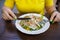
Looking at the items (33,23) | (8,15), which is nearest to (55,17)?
(33,23)

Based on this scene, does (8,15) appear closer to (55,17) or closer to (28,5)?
(28,5)

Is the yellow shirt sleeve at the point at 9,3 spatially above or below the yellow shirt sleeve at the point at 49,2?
above

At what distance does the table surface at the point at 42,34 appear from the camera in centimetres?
99

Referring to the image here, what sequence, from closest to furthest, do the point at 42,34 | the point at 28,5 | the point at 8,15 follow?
the point at 42,34
the point at 8,15
the point at 28,5

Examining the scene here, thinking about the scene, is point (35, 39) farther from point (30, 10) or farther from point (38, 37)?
point (30, 10)

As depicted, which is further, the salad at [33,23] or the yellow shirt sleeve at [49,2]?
the yellow shirt sleeve at [49,2]

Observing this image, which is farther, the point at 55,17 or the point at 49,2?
the point at 49,2

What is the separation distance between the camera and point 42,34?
1012mm

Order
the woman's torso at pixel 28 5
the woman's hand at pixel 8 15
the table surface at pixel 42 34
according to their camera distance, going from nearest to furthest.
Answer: the table surface at pixel 42 34 < the woman's hand at pixel 8 15 < the woman's torso at pixel 28 5

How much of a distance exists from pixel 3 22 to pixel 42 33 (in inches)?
12.3

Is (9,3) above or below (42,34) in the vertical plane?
above

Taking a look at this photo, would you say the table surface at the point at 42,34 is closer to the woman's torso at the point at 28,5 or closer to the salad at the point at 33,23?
the salad at the point at 33,23

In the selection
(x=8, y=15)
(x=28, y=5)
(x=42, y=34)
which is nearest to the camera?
(x=42, y=34)

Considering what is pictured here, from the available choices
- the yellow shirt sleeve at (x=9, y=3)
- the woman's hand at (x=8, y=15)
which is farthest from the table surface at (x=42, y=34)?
the yellow shirt sleeve at (x=9, y=3)
